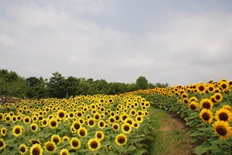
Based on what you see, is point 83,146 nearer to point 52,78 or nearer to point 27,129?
point 27,129

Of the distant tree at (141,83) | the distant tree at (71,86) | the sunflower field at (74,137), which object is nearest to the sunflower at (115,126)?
the sunflower field at (74,137)

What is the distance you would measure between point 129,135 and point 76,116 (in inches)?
150

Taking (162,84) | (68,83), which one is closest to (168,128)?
(68,83)

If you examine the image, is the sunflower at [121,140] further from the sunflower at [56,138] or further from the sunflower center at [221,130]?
the sunflower center at [221,130]

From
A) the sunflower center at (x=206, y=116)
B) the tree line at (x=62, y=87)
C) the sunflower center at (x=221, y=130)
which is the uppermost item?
the tree line at (x=62, y=87)

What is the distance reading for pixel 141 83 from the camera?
53531mm

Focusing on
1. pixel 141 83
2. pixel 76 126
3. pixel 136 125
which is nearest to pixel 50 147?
pixel 76 126

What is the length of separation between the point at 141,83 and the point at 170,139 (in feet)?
135

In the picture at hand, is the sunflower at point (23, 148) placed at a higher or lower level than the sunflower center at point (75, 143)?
lower

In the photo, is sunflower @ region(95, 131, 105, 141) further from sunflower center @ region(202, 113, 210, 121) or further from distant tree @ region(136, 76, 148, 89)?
distant tree @ region(136, 76, 148, 89)

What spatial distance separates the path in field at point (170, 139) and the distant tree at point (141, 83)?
3619 cm

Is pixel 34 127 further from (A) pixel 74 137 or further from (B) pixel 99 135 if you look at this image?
(B) pixel 99 135

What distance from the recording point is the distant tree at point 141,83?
173ft

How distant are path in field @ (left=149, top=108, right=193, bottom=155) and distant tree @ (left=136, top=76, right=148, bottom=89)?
3619 cm
